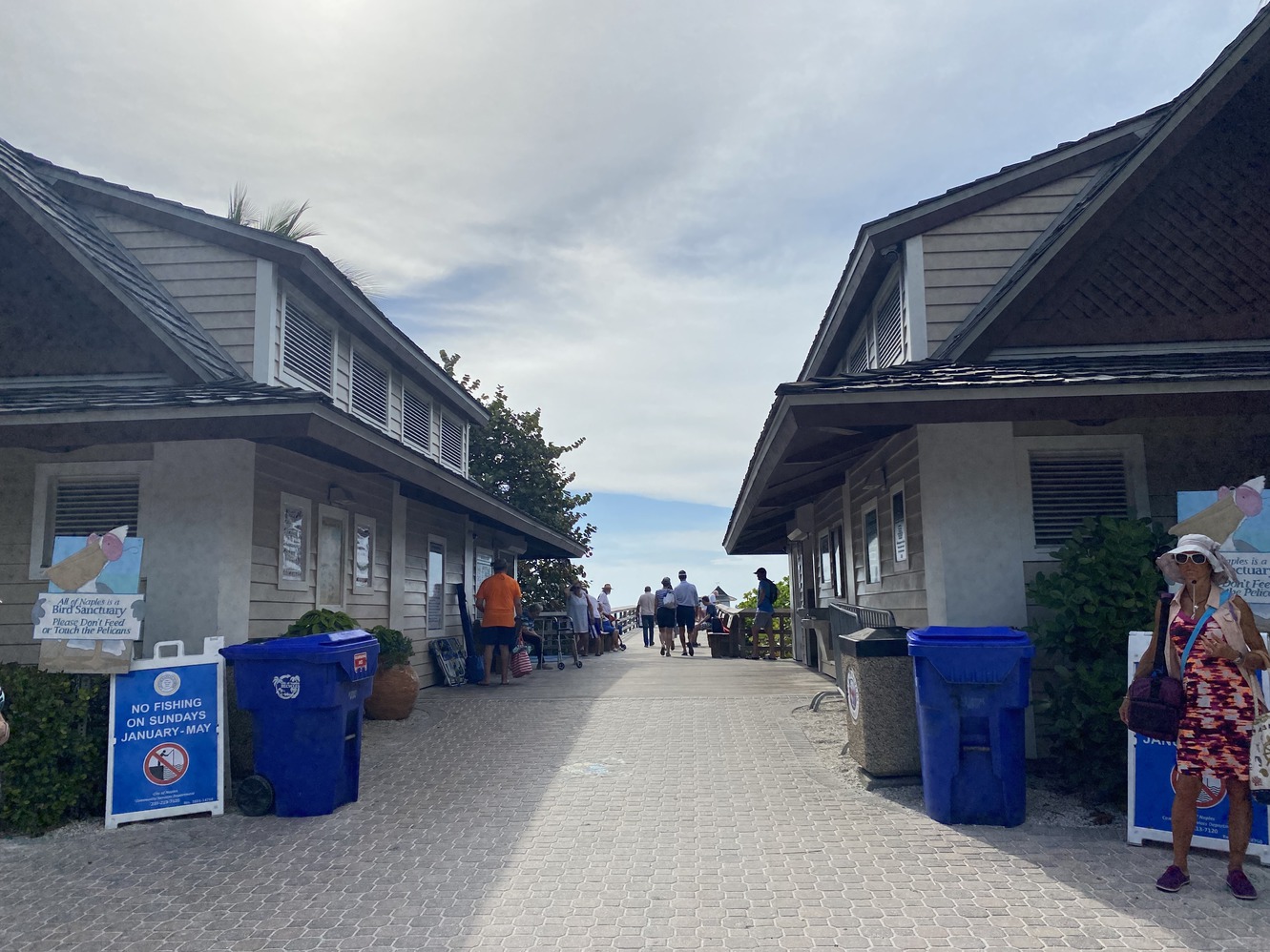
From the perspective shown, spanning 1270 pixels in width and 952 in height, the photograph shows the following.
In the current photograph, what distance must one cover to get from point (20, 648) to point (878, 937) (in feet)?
24.8

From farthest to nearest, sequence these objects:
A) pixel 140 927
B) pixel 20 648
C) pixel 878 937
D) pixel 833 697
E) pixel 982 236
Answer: pixel 833 697, pixel 982 236, pixel 20 648, pixel 140 927, pixel 878 937

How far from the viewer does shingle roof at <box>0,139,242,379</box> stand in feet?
27.6

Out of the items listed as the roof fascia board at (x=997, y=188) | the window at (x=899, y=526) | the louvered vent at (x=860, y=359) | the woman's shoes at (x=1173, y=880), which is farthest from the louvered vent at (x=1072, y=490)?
the louvered vent at (x=860, y=359)

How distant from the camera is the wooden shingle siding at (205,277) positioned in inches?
382

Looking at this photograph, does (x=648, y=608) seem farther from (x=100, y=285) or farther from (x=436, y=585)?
(x=100, y=285)

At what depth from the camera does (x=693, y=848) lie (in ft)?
17.4

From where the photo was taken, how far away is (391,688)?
32.1ft

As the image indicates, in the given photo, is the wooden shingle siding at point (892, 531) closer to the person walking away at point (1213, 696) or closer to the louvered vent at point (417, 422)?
the person walking away at point (1213, 696)

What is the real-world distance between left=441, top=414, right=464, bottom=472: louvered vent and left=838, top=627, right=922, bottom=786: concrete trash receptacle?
36.8ft

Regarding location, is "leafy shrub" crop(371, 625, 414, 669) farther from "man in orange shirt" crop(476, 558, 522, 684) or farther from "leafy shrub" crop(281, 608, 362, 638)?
"man in orange shirt" crop(476, 558, 522, 684)

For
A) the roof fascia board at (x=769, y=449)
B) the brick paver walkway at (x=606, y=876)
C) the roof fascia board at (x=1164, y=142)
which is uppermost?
the roof fascia board at (x=1164, y=142)

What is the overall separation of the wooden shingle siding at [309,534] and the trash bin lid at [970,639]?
5.82 m

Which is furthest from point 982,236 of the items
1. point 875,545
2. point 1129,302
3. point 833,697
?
point 833,697

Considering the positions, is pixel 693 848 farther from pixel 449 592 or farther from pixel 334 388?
pixel 449 592
